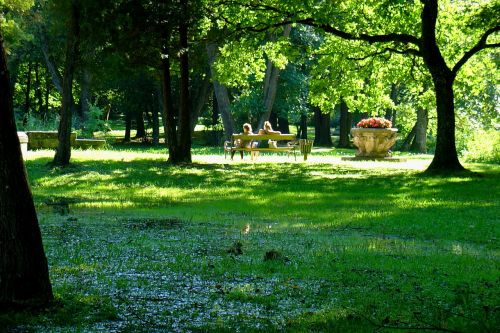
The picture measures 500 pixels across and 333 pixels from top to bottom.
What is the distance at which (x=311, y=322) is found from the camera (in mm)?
5551

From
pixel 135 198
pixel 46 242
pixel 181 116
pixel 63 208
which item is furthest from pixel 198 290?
pixel 181 116

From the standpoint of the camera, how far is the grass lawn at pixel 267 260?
5.65m

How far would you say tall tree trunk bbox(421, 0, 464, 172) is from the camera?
78.3ft

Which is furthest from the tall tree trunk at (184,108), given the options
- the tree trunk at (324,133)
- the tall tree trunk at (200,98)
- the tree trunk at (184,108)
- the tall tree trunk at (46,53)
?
the tree trunk at (324,133)

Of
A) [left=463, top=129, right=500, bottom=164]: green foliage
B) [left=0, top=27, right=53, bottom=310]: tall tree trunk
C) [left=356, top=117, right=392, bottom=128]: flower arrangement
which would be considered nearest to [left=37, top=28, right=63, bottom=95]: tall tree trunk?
[left=356, top=117, right=392, bottom=128]: flower arrangement

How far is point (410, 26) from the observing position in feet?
87.0

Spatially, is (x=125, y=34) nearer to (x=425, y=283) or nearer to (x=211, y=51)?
(x=211, y=51)

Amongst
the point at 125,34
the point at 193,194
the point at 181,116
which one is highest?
the point at 125,34

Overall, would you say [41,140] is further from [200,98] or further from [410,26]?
[200,98]

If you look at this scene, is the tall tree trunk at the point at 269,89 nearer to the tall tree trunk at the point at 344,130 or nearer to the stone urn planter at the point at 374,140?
the stone urn planter at the point at 374,140

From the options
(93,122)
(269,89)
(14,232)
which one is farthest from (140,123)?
(14,232)

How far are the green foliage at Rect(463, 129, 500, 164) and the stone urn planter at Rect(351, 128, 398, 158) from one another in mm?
5118

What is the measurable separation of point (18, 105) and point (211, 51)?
43.8m

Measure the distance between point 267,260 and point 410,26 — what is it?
20089 millimetres
